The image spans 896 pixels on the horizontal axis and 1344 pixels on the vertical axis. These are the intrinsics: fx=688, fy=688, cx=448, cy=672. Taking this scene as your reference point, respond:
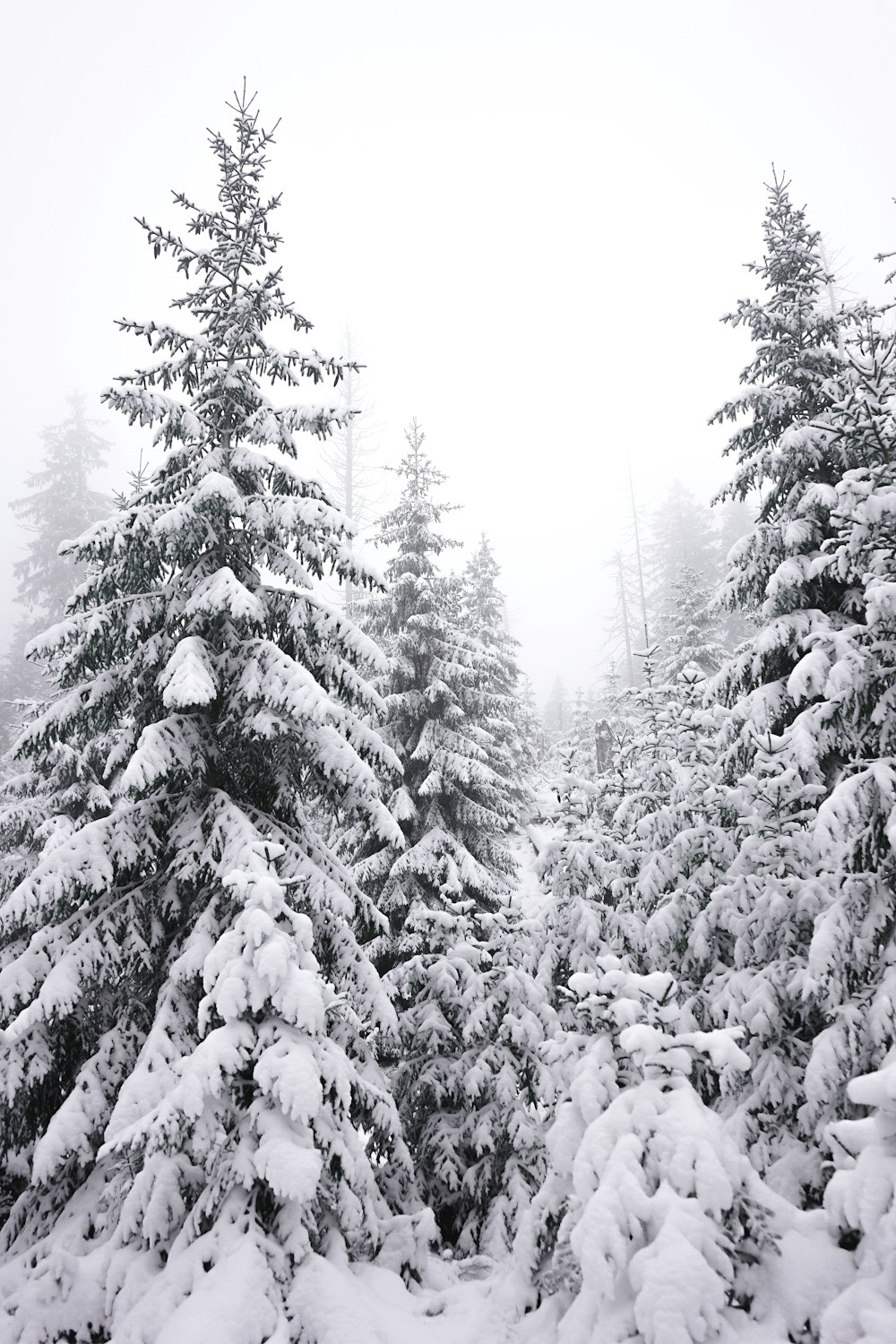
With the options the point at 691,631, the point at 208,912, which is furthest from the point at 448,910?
the point at 691,631

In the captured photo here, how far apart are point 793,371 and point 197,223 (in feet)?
28.2

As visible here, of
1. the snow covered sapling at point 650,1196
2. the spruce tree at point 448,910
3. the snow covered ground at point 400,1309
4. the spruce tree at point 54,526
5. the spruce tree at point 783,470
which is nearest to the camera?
the snow covered sapling at point 650,1196

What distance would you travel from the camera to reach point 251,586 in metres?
8.18

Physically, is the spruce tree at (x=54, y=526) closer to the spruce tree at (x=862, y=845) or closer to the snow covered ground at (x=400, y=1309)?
the snow covered ground at (x=400, y=1309)

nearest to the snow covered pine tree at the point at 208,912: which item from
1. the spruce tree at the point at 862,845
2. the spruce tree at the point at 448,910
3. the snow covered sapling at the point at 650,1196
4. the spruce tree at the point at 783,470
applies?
the spruce tree at the point at 448,910

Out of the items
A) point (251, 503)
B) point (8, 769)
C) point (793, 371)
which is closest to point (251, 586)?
point (251, 503)

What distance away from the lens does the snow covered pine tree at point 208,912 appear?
4781mm

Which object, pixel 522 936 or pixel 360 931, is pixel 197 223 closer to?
pixel 360 931

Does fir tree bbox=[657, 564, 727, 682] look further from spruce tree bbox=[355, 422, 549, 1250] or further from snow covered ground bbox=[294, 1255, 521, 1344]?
snow covered ground bbox=[294, 1255, 521, 1344]

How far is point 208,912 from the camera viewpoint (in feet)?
21.3

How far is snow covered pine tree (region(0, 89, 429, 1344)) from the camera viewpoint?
15.7 ft

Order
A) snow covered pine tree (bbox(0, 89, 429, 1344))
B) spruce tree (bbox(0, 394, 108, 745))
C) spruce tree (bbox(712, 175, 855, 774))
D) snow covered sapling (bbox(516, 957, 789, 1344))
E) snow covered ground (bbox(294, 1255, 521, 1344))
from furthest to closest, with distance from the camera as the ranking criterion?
spruce tree (bbox(0, 394, 108, 745)), spruce tree (bbox(712, 175, 855, 774)), snow covered pine tree (bbox(0, 89, 429, 1344)), snow covered ground (bbox(294, 1255, 521, 1344)), snow covered sapling (bbox(516, 957, 789, 1344))

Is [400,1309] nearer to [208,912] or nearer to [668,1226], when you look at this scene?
[668,1226]

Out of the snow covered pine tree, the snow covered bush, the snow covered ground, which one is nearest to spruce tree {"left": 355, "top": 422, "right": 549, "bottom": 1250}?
the snow covered pine tree
